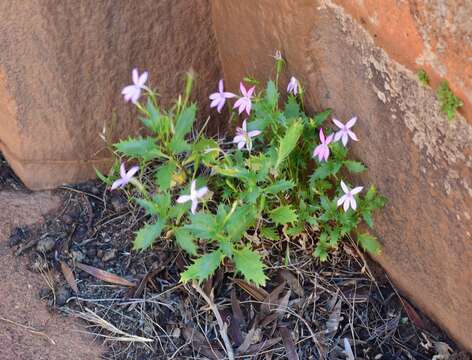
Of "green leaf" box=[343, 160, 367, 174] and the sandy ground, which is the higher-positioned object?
"green leaf" box=[343, 160, 367, 174]

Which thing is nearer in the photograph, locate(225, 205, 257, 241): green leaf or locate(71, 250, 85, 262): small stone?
locate(225, 205, 257, 241): green leaf

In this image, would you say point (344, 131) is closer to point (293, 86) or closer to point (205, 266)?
point (293, 86)

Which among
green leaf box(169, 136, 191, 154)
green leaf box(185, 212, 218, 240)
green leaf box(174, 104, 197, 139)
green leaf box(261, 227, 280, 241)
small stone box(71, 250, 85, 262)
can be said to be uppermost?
green leaf box(174, 104, 197, 139)

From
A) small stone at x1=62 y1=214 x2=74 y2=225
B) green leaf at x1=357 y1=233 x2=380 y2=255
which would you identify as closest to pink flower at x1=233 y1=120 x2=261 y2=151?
green leaf at x1=357 y1=233 x2=380 y2=255

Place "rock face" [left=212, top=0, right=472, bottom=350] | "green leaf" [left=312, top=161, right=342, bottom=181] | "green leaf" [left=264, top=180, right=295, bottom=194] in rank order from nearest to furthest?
"rock face" [left=212, top=0, right=472, bottom=350], "green leaf" [left=264, top=180, right=295, bottom=194], "green leaf" [left=312, top=161, right=342, bottom=181]

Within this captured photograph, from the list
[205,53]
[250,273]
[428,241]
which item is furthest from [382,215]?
[205,53]

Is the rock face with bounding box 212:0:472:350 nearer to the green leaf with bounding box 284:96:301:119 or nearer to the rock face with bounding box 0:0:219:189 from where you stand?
the green leaf with bounding box 284:96:301:119
